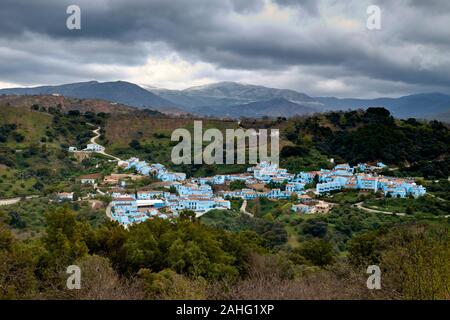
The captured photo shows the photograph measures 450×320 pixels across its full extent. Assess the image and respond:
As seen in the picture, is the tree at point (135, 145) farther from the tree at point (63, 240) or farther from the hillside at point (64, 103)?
the tree at point (63, 240)

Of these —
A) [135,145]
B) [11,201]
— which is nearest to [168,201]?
[11,201]

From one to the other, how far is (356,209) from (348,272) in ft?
68.2

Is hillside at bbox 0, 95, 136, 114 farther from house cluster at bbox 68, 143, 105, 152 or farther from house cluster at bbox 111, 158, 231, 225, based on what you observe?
house cluster at bbox 111, 158, 231, 225

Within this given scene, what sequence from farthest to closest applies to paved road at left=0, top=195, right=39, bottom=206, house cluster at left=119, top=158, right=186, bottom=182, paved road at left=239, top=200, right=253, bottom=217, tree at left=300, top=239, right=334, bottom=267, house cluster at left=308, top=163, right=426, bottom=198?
house cluster at left=119, top=158, right=186, bottom=182 < paved road at left=0, top=195, right=39, bottom=206 < house cluster at left=308, top=163, right=426, bottom=198 < paved road at left=239, top=200, right=253, bottom=217 < tree at left=300, top=239, right=334, bottom=267

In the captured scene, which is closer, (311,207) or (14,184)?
(311,207)

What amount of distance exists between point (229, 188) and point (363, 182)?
12.5 meters

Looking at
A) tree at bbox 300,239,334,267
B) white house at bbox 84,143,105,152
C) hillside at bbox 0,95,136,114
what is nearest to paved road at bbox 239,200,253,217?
tree at bbox 300,239,334,267

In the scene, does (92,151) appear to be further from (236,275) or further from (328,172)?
(236,275)

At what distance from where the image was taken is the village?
35812 mm

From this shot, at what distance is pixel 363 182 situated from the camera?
132 ft

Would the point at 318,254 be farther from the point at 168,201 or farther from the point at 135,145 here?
the point at 135,145

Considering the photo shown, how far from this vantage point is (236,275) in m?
15.5

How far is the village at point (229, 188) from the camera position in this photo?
117ft
